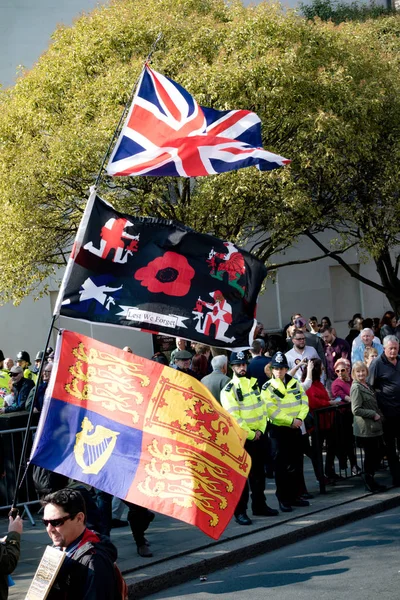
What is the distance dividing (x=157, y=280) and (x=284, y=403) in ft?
16.3

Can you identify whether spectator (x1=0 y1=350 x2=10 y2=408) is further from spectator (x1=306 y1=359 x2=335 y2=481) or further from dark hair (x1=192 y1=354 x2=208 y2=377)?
spectator (x1=306 y1=359 x2=335 y2=481)

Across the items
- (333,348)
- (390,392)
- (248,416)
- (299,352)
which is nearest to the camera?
(248,416)

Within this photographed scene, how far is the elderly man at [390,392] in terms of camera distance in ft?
37.3

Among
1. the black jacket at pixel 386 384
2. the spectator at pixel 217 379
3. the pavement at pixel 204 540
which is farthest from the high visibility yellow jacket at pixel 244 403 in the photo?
the black jacket at pixel 386 384

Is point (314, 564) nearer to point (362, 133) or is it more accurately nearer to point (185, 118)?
point (185, 118)

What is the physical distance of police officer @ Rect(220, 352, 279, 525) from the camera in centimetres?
984

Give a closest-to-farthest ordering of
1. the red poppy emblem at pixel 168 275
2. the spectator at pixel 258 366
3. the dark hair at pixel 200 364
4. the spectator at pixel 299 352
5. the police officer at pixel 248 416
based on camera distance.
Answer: the red poppy emblem at pixel 168 275
the police officer at pixel 248 416
the spectator at pixel 258 366
the spectator at pixel 299 352
the dark hair at pixel 200 364

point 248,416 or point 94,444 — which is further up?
point 248,416

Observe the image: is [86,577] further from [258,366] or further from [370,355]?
[370,355]

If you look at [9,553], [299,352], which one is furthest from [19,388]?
[9,553]

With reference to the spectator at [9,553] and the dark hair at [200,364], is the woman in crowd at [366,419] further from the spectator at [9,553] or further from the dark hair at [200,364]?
the spectator at [9,553]

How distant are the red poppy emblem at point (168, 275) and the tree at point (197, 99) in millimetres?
10781

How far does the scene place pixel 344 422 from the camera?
39.3ft

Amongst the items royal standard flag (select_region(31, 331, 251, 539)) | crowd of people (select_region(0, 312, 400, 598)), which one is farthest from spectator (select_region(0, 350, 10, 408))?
royal standard flag (select_region(31, 331, 251, 539))
